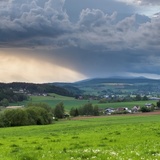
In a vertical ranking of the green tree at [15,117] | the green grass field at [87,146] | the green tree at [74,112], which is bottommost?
the green tree at [74,112]

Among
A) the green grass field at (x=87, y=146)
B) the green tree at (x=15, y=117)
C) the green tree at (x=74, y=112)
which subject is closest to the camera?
the green grass field at (x=87, y=146)

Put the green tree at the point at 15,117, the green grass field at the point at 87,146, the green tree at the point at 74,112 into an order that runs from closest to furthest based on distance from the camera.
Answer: the green grass field at the point at 87,146, the green tree at the point at 15,117, the green tree at the point at 74,112

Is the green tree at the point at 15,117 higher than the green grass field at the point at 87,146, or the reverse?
the green grass field at the point at 87,146

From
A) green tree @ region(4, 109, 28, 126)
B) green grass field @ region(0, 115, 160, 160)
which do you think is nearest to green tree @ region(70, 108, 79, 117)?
green tree @ region(4, 109, 28, 126)

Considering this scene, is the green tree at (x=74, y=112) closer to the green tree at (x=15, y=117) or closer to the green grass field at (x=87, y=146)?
the green tree at (x=15, y=117)

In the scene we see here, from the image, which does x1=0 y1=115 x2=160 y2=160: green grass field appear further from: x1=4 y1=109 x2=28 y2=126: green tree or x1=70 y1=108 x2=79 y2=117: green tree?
x1=70 y1=108 x2=79 y2=117: green tree

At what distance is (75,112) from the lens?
493 ft

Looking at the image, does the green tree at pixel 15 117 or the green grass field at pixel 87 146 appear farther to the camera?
the green tree at pixel 15 117

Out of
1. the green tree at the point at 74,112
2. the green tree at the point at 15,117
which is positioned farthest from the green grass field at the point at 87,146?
the green tree at the point at 74,112

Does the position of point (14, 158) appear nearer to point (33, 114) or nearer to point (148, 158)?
point (148, 158)

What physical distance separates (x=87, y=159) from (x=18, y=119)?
78.0 metres

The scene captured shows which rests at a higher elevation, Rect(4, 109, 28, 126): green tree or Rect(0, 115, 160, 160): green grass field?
Rect(0, 115, 160, 160): green grass field

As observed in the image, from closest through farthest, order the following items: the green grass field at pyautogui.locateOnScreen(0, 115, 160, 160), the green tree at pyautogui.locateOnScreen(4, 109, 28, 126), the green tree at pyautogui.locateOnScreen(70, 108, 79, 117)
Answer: the green grass field at pyautogui.locateOnScreen(0, 115, 160, 160) → the green tree at pyautogui.locateOnScreen(4, 109, 28, 126) → the green tree at pyautogui.locateOnScreen(70, 108, 79, 117)

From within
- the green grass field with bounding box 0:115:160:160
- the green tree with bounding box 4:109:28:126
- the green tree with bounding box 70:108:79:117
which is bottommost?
the green tree with bounding box 70:108:79:117
